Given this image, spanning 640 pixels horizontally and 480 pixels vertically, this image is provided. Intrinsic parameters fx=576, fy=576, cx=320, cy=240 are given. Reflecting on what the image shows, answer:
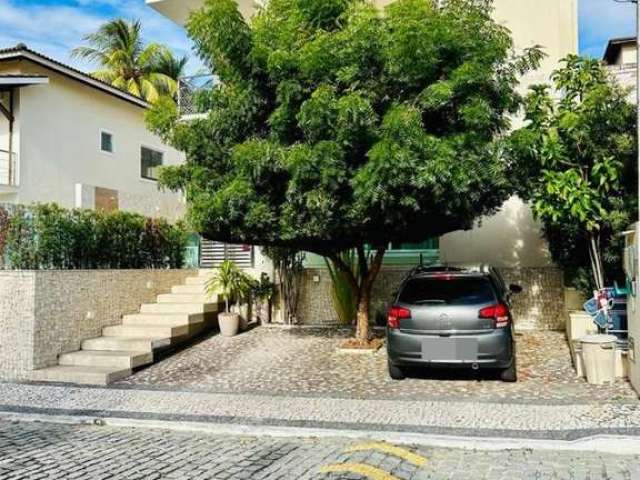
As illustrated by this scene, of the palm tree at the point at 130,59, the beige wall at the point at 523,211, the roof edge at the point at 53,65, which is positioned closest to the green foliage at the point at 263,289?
the beige wall at the point at 523,211

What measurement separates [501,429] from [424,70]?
499 centimetres

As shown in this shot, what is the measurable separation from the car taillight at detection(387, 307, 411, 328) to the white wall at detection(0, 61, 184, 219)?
462 inches

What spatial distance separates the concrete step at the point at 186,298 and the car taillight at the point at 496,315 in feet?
22.8

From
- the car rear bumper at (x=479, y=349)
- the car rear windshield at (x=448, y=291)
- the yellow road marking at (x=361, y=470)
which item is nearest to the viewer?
the yellow road marking at (x=361, y=470)

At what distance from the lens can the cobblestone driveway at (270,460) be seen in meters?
5.10

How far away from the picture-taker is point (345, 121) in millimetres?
7887

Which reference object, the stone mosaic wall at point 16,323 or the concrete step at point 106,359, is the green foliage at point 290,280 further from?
the stone mosaic wall at point 16,323

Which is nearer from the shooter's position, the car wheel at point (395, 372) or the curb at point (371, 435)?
the curb at point (371, 435)

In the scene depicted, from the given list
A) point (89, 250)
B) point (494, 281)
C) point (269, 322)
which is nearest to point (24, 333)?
point (89, 250)

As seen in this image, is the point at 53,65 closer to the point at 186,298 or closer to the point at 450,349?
the point at 186,298

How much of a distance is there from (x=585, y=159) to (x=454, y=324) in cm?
417

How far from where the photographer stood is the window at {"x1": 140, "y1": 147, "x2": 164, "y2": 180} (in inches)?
896

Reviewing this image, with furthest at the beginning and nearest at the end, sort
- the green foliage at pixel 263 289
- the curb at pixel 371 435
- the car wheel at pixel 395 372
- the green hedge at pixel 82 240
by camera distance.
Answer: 1. the green foliage at pixel 263 289
2. the green hedge at pixel 82 240
3. the car wheel at pixel 395 372
4. the curb at pixel 371 435

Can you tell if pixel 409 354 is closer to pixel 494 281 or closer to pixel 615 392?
pixel 494 281
